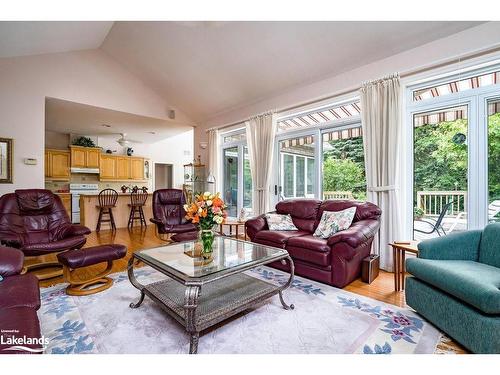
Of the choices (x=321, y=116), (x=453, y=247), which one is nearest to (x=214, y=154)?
(x=321, y=116)

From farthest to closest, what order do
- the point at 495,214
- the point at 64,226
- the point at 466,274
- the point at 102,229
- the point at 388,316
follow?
the point at 102,229, the point at 64,226, the point at 495,214, the point at 388,316, the point at 466,274

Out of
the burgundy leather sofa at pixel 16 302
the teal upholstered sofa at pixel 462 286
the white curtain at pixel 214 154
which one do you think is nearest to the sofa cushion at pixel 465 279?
the teal upholstered sofa at pixel 462 286

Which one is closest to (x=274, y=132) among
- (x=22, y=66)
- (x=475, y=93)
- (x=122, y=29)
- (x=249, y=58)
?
(x=249, y=58)

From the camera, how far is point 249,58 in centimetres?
391

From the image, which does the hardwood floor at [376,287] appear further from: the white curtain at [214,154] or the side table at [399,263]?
the white curtain at [214,154]

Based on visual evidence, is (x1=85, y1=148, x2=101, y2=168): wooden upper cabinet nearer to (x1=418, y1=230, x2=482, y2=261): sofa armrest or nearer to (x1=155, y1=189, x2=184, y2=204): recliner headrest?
(x1=155, y1=189, x2=184, y2=204): recliner headrest

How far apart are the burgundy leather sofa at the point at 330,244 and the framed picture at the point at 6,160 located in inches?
155

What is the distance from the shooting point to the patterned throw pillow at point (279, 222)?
11.4ft

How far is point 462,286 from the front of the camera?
1572 millimetres

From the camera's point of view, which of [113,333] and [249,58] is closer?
[113,333]

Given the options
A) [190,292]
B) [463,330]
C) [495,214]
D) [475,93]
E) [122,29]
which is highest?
[122,29]
